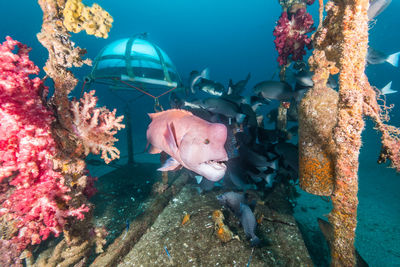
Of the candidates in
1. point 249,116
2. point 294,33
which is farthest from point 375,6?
point 249,116

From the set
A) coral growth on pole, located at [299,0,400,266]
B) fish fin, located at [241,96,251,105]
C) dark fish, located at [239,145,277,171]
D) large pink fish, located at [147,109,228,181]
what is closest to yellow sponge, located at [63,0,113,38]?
large pink fish, located at [147,109,228,181]

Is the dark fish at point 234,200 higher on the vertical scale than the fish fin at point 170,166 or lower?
lower

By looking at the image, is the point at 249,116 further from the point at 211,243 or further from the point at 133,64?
the point at 133,64

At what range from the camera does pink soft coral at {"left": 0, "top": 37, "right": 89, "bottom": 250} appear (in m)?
1.67

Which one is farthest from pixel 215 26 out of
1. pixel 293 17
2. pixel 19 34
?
pixel 293 17

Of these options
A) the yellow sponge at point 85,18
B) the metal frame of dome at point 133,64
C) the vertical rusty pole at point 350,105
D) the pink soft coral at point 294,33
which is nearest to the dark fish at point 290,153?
the vertical rusty pole at point 350,105

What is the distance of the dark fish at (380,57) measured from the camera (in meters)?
3.12

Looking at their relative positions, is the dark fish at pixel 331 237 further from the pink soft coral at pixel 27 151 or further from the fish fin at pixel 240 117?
the pink soft coral at pixel 27 151

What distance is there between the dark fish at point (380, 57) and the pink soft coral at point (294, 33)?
1013 mm

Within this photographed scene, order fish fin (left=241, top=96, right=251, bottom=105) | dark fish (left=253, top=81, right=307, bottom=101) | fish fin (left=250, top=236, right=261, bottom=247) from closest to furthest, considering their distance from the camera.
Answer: fish fin (left=250, top=236, right=261, bottom=247), dark fish (left=253, top=81, right=307, bottom=101), fish fin (left=241, top=96, right=251, bottom=105)

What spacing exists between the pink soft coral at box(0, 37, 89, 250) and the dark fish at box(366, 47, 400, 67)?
5.05 meters

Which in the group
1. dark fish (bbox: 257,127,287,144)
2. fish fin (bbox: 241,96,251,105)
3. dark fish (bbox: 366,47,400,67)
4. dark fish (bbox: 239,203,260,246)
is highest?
dark fish (bbox: 366,47,400,67)

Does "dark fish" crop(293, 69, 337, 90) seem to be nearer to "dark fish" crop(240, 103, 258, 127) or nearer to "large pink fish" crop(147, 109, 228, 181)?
"dark fish" crop(240, 103, 258, 127)

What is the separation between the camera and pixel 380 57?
3131 mm
